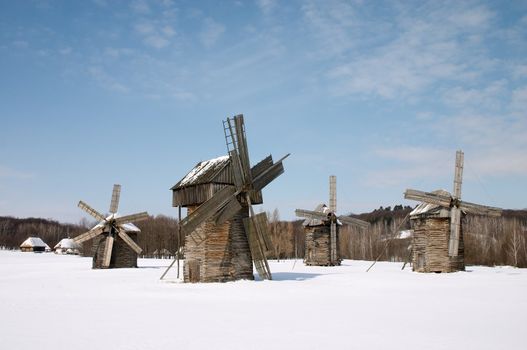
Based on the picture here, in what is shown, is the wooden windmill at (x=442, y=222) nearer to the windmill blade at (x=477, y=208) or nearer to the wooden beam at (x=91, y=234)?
A: the windmill blade at (x=477, y=208)

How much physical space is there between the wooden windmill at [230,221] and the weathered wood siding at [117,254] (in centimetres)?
1669

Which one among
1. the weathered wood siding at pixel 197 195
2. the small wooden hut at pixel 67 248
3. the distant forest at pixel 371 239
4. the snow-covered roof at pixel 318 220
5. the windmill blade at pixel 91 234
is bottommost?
the small wooden hut at pixel 67 248

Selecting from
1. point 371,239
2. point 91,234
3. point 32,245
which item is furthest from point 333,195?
point 32,245

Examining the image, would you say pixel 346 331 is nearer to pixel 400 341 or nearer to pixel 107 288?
pixel 400 341

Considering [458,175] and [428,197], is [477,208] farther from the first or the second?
[428,197]

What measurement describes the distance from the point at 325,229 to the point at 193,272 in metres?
20.9

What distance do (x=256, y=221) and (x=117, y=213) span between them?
19.8m

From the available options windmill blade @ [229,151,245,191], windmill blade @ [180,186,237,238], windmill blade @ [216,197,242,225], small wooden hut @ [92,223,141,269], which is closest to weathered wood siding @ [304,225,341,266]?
small wooden hut @ [92,223,141,269]

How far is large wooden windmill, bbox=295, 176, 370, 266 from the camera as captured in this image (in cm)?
4310

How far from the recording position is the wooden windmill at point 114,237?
128ft

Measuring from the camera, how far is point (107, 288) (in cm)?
2269

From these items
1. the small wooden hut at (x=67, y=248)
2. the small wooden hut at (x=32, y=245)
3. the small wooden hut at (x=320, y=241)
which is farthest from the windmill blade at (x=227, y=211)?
the small wooden hut at (x=32, y=245)

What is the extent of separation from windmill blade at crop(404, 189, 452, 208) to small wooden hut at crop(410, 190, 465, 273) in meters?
0.68

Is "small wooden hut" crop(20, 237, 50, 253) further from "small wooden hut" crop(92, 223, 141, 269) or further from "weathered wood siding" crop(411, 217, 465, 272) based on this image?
"weathered wood siding" crop(411, 217, 465, 272)
